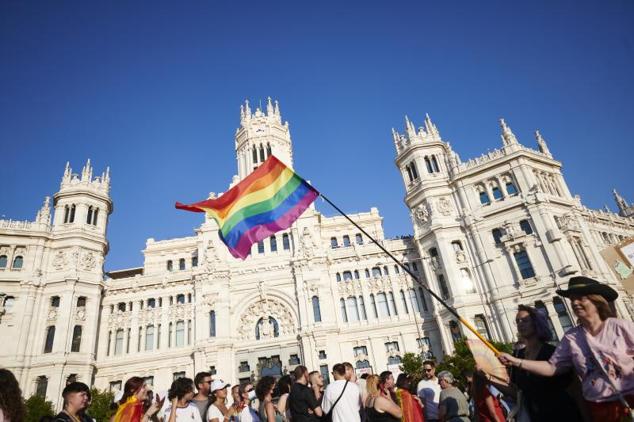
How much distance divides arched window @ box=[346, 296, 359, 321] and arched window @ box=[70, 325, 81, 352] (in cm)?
2436

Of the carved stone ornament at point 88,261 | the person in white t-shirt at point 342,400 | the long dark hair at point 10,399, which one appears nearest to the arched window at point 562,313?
the person in white t-shirt at point 342,400

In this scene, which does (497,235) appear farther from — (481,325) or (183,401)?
(183,401)

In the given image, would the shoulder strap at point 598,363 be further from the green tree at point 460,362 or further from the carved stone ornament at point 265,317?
the carved stone ornament at point 265,317

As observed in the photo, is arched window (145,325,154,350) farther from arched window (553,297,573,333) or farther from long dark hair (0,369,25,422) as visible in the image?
long dark hair (0,369,25,422)

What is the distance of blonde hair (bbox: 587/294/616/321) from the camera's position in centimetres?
404

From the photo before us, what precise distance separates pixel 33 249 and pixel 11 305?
513 centimetres

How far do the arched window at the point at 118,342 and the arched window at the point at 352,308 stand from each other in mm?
22044

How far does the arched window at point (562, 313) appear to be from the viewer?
30.3 meters

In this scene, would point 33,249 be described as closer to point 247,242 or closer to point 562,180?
point 247,242

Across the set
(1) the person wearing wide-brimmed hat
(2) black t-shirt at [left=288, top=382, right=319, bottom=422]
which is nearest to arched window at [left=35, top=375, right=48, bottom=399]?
(2) black t-shirt at [left=288, top=382, right=319, bottom=422]

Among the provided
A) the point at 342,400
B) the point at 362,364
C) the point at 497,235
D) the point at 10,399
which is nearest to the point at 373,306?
the point at 362,364

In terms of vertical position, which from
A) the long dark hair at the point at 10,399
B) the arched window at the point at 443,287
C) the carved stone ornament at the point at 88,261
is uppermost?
the carved stone ornament at the point at 88,261

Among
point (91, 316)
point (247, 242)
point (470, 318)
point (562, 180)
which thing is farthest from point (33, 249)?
point (562, 180)

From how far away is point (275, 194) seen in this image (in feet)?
37.5
